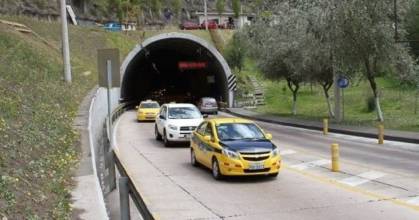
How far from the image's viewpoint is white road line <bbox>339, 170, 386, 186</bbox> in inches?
555

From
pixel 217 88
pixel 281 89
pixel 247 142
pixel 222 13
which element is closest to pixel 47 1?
pixel 217 88

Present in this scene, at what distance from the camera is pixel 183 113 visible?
2539 cm

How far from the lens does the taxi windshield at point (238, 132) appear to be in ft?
52.0

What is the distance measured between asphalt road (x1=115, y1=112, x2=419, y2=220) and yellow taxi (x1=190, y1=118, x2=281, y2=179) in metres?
0.34

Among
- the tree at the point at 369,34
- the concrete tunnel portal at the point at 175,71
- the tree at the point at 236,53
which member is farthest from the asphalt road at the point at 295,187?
Result: the tree at the point at 236,53

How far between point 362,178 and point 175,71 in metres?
72.1

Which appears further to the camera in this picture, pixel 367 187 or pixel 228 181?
pixel 228 181

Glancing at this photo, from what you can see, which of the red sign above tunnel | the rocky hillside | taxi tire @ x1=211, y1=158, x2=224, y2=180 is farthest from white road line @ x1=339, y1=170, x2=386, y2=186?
the red sign above tunnel

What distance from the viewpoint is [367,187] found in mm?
13391

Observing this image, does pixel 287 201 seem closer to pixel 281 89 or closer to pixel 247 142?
pixel 247 142

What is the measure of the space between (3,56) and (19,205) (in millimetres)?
19333

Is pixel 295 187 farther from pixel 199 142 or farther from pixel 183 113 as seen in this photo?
Result: pixel 183 113

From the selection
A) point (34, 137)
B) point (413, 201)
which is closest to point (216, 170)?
point (34, 137)

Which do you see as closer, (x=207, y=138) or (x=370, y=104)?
(x=207, y=138)
